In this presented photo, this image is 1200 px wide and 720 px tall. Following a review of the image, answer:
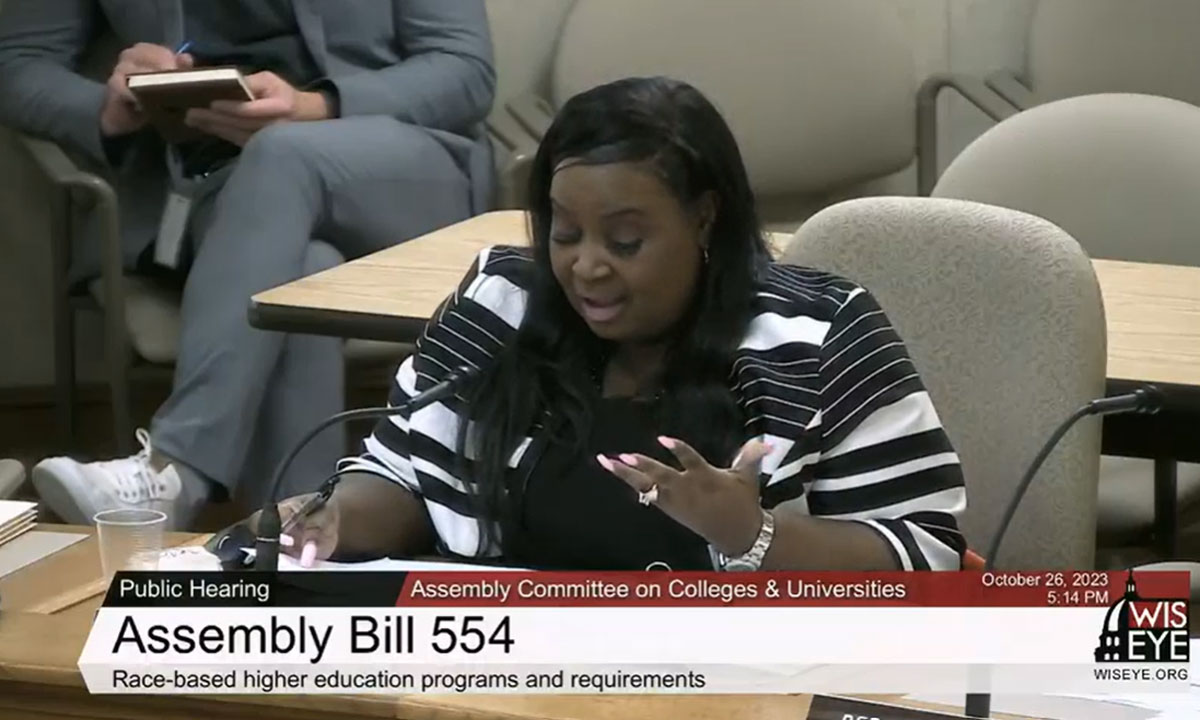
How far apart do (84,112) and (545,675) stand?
209 cm

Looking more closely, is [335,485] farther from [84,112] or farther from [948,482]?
[84,112]

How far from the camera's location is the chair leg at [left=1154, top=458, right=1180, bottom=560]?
1.90 m

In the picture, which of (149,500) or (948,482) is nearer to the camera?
(948,482)

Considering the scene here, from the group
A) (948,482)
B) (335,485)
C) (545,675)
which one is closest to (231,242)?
(335,485)

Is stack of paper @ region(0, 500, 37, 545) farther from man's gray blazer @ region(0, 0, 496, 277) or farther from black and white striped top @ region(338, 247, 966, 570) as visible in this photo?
man's gray blazer @ region(0, 0, 496, 277)

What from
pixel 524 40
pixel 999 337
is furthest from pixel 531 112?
pixel 999 337

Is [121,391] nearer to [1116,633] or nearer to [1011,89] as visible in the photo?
[1011,89]

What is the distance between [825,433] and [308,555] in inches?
15.8

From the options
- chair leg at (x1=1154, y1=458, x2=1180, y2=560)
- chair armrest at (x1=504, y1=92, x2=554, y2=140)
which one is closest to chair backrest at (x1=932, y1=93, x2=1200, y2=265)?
chair leg at (x1=1154, y1=458, x2=1180, y2=560)

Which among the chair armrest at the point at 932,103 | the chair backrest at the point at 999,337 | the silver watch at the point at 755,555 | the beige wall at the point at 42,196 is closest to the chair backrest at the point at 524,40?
the beige wall at the point at 42,196

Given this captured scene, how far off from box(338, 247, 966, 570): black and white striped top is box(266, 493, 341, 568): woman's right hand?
0.14m

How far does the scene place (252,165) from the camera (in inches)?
102

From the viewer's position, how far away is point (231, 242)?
254 cm

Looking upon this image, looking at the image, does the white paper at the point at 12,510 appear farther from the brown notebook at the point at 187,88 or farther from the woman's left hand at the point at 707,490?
the brown notebook at the point at 187,88
